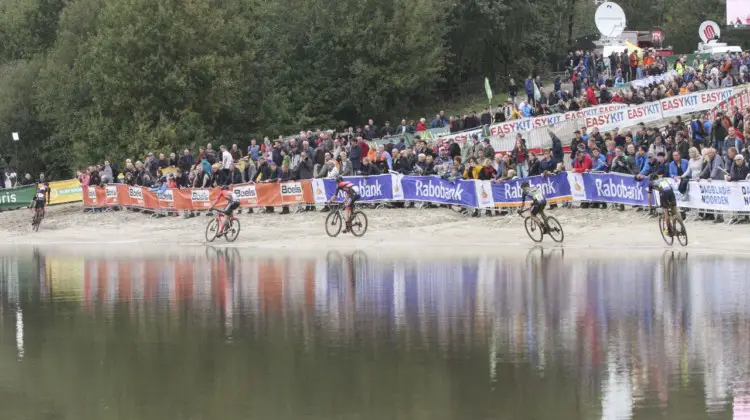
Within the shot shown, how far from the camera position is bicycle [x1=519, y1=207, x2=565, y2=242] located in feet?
94.5

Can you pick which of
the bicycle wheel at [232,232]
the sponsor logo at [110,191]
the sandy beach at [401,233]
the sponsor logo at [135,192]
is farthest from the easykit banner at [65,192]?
the bicycle wheel at [232,232]

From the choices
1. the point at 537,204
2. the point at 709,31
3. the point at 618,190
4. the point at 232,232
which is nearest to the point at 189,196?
the point at 232,232

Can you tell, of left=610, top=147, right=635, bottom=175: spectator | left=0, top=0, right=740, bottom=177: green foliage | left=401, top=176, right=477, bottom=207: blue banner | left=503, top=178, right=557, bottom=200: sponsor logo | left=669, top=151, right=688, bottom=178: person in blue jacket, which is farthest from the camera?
left=0, top=0, right=740, bottom=177: green foliage

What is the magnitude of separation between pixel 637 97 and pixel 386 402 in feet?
119

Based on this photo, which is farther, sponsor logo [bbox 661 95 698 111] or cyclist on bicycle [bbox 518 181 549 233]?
sponsor logo [bbox 661 95 698 111]

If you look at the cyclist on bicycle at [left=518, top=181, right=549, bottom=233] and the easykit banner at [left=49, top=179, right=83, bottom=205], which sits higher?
the easykit banner at [left=49, top=179, right=83, bottom=205]

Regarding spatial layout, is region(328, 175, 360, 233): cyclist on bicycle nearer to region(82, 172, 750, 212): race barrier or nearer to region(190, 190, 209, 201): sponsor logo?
region(82, 172, 750, 212): race barrier

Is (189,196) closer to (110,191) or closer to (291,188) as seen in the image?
(291,188)

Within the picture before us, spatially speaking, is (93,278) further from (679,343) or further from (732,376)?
(732,376)

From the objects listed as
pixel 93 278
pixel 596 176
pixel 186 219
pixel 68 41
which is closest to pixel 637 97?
pixel 596 176

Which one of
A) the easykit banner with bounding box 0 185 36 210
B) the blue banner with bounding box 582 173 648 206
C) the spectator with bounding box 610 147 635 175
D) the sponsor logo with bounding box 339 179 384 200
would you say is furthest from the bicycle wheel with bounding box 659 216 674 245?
the easykit banner with bounding box 0 185 36 210

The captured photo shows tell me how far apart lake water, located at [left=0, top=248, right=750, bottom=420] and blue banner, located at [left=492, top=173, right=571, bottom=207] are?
9.00 meters

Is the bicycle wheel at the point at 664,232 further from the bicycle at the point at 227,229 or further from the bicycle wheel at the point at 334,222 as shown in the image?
the bicycle at the point at 227,229

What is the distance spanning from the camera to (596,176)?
3198 centimetres
